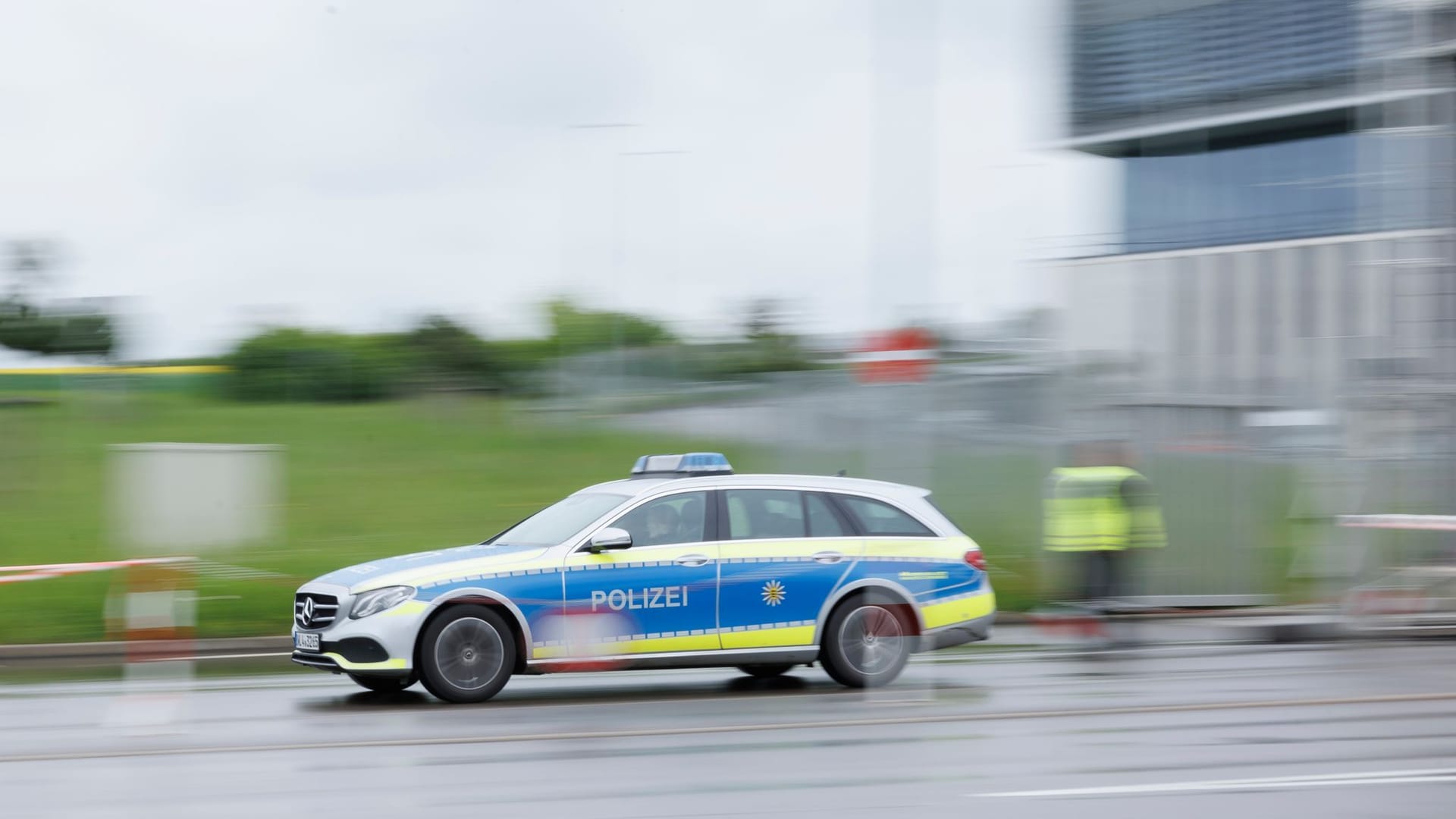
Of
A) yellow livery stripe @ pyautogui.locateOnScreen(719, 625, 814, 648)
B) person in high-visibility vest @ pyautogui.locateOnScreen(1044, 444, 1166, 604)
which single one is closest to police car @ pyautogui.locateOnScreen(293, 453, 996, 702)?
yellow livery stripe @ pyautogui.locateOnScreen(719, 625, 814, 648)

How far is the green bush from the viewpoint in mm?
37438

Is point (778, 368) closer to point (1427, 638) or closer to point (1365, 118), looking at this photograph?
point (1365, 118)

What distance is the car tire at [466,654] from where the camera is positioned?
10.4 m

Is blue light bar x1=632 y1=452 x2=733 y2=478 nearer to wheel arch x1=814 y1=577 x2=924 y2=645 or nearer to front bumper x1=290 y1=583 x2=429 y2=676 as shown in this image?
wheel arch x1=814 y1=577 x2=924 y2=645

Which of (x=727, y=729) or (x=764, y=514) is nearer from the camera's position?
(x=727, y=729)

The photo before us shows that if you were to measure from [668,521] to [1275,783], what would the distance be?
481cm

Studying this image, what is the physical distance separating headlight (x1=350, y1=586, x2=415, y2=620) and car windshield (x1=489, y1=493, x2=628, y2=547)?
37.7 inches

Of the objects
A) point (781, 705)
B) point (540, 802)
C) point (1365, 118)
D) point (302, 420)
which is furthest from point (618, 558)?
point (302, 420)

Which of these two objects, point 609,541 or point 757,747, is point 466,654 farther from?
point 757,747

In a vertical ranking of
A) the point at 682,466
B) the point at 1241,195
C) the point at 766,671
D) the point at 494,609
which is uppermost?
the point at 1241,195

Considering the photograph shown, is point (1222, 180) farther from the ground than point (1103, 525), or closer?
farther from the ground

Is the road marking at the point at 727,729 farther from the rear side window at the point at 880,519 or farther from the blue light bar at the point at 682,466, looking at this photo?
the blue light bar at the point at 682,466

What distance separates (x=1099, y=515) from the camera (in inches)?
593

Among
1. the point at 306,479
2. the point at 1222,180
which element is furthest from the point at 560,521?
the point at 1222,180
